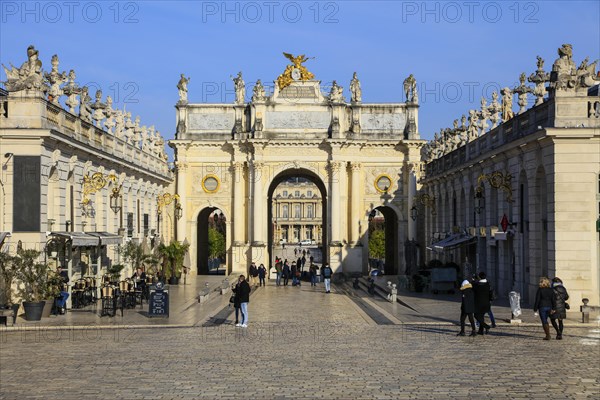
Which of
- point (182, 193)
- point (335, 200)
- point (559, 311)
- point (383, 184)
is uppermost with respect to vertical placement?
point (383, 184)

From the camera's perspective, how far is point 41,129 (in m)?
29.7

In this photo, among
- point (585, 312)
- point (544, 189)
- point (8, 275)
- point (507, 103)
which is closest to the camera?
point (585, 312)

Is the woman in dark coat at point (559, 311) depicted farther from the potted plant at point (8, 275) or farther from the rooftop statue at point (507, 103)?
the rooftop statue at point (507, 103)

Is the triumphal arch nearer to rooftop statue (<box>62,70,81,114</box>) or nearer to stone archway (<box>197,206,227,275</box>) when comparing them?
stone archway (<box>197,206,227,275</box>)

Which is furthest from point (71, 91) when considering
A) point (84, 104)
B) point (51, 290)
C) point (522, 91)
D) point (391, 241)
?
point (391, 241)

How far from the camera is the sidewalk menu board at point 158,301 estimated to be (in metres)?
28.8

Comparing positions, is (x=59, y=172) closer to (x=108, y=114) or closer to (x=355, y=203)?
(x=108, y=114)

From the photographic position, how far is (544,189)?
Answer: 3125 cm

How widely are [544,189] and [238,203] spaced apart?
32978mm

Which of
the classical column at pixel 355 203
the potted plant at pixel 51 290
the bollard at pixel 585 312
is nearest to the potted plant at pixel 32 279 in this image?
the potted plant at pixel 51 290

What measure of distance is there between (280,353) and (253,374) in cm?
314

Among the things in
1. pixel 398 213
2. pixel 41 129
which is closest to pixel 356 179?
pixel 398 213

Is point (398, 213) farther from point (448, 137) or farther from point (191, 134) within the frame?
point (191, 134)

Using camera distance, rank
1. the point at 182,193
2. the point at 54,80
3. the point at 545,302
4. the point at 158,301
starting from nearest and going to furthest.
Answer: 1. the point at 545,302
2. the point at 158,301
3. the point at 54,80
4. the point at 182,193
